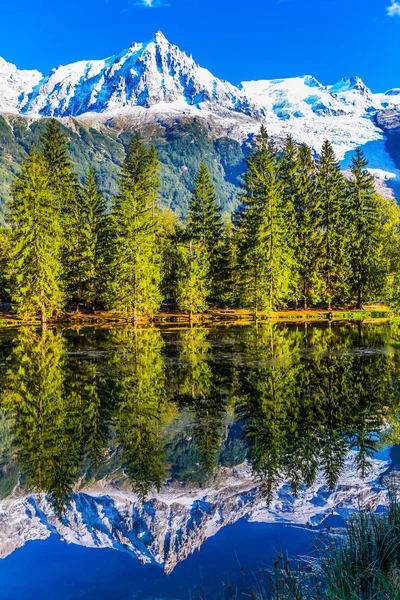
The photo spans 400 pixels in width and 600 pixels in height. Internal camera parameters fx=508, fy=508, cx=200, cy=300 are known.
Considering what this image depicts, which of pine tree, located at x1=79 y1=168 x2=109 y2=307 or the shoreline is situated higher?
pine tree, located at x1=79 y1=168 x2=109 y2=307

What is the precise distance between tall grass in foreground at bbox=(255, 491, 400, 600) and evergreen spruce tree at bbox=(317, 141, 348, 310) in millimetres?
50647

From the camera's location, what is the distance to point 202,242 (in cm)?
6028

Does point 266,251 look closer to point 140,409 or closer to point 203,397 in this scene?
point 203,397

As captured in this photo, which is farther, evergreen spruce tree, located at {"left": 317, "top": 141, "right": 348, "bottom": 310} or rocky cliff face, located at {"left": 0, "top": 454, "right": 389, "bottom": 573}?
evergreen spruce tree, located at {"left": 317, "top": 141, "right": 348, "bottom": 310}

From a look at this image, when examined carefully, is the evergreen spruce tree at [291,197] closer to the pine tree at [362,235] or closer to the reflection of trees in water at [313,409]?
the pine tree at [362,235]

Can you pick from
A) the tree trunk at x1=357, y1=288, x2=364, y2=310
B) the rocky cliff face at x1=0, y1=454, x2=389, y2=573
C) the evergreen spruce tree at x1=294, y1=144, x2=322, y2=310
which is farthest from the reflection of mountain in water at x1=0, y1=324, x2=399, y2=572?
the tree trunk at x1=357, y1=288, x2=364, y2=310

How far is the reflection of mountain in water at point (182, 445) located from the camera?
33.5ft

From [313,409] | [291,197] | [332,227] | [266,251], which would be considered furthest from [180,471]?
[291,197]

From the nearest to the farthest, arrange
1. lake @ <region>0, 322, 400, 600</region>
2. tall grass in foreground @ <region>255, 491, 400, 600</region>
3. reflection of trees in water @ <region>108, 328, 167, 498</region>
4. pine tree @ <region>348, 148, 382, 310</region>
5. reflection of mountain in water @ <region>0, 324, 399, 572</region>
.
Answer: tall grass in foreground @ <region>255, 491, 400, 600</region>, lake @ <region>0, 322, 400, 600</region>, reflection of mountain in water @ <region>0, 324, 399, 572</region>, reflection of trees in water @ <region>108, 328, 167, 498</region>, pine tree @ <region>348, 148, 382, 310</region>

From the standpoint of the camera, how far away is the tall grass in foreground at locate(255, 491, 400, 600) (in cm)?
609

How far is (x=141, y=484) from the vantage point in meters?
11.5

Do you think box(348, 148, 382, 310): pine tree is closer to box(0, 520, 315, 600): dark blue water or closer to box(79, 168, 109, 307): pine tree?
box(79, 168, 109, 307): pine tree

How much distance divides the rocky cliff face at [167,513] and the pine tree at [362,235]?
165 ft

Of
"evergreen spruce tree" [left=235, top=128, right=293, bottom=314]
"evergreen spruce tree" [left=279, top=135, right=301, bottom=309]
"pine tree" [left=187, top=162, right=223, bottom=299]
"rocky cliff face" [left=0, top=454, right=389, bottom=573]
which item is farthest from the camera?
"pine tree" [left=187, top=162, right=223, bottom=299]
